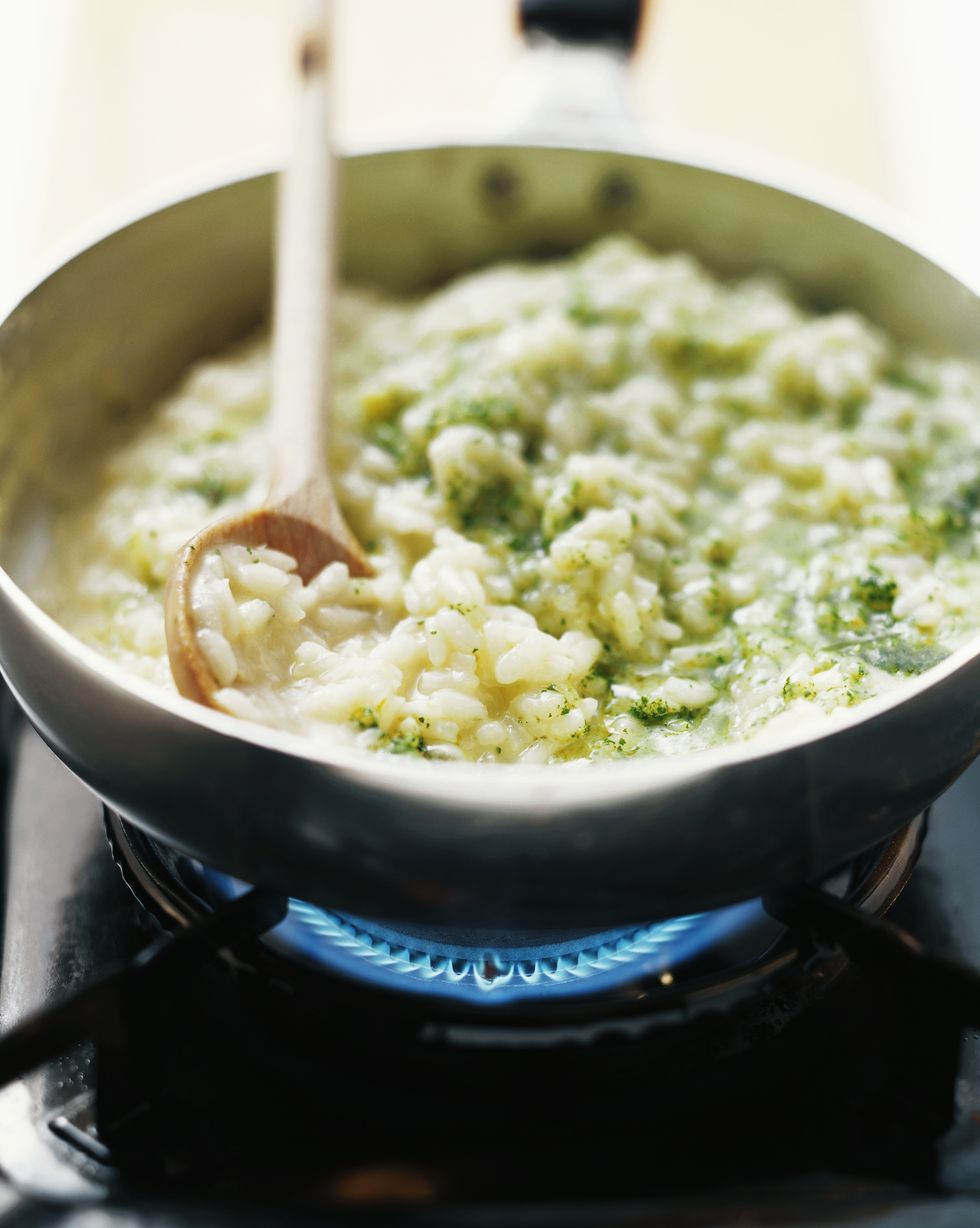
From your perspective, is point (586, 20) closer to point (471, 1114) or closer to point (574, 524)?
point (574, 524)

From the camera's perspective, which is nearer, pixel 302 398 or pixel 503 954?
pixel 503 954

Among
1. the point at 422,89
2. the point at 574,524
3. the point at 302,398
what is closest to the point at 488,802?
the point at 574,524

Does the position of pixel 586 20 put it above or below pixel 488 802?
above

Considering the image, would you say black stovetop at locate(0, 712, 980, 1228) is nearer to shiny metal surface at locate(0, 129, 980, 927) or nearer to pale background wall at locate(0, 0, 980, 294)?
shiny metal surface at locate(0, 129, 980, 927)

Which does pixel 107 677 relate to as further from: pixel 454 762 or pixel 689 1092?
pixel 689 1092

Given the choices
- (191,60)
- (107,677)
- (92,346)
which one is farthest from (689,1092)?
(191,60)

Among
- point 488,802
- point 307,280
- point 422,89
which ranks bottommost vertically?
point 488,802

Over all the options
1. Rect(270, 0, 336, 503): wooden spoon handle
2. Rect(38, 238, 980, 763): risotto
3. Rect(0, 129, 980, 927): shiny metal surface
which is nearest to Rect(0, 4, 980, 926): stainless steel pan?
Rect(0, 129, 980, 927): shiny metal surface

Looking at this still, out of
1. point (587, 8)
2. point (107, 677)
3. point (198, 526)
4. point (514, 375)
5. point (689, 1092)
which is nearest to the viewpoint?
point (107, 677)

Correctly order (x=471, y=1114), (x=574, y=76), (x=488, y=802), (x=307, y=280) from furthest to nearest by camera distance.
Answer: (x=574, y=76), (x=307, y=280), (x=471, y=1114), (x=488, y=802)
